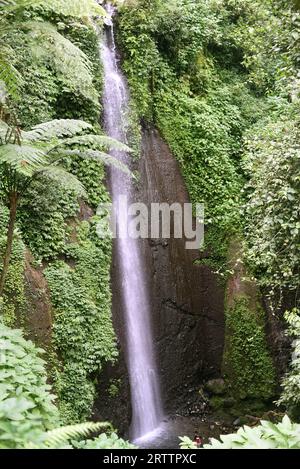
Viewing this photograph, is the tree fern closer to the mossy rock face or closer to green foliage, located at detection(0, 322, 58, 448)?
green foliage, located at detection(0, 322, 58, 448)

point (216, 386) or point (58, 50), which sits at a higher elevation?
point (58, 50)

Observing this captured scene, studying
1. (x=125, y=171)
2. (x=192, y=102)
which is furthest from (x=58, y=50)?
(x=192, y=102)

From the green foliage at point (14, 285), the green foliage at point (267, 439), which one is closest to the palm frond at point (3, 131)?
the green foliage at point (14, 285)

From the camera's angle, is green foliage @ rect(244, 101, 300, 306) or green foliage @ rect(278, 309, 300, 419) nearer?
green foliage @ rect(278, 309, 300, 419)

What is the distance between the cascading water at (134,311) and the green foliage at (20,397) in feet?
11.6

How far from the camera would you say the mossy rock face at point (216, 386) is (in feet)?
28.2

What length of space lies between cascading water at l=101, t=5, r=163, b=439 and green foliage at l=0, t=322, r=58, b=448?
354cm

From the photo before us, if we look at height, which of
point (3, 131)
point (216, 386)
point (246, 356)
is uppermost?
point (3, 131)

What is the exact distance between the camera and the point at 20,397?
302cm
